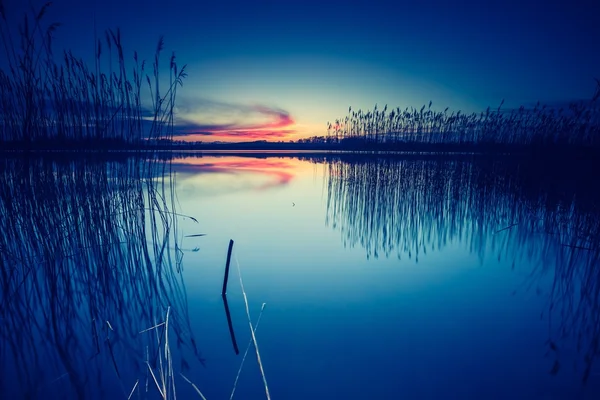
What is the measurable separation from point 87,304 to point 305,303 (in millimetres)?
1582

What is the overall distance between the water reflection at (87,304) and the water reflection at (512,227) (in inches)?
84.1

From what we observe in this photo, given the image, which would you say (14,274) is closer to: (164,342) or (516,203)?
(164,342)

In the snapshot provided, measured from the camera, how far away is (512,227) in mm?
4516

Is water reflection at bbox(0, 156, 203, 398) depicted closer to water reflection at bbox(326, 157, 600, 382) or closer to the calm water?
the calm water

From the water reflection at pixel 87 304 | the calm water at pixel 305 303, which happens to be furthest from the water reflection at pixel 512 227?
the water reflection at pixel 87 304

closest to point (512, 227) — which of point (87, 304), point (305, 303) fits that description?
point (305, 303)

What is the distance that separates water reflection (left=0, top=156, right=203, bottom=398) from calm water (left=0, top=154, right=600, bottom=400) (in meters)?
0.01

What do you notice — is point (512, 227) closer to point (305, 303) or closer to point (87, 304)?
point (305, 303)

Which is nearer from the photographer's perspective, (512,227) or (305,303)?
(305,303)

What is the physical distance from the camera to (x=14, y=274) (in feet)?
8.99

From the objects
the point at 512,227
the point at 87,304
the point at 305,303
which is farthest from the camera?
the point at 512,227

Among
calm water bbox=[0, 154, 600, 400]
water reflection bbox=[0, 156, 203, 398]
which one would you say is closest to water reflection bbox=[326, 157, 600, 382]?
calm water bbox=[0, 154, 600, 400]

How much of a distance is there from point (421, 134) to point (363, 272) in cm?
929

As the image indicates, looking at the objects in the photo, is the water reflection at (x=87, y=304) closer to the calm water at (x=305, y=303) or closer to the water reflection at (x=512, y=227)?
the calm water at (x=305, y=303)
